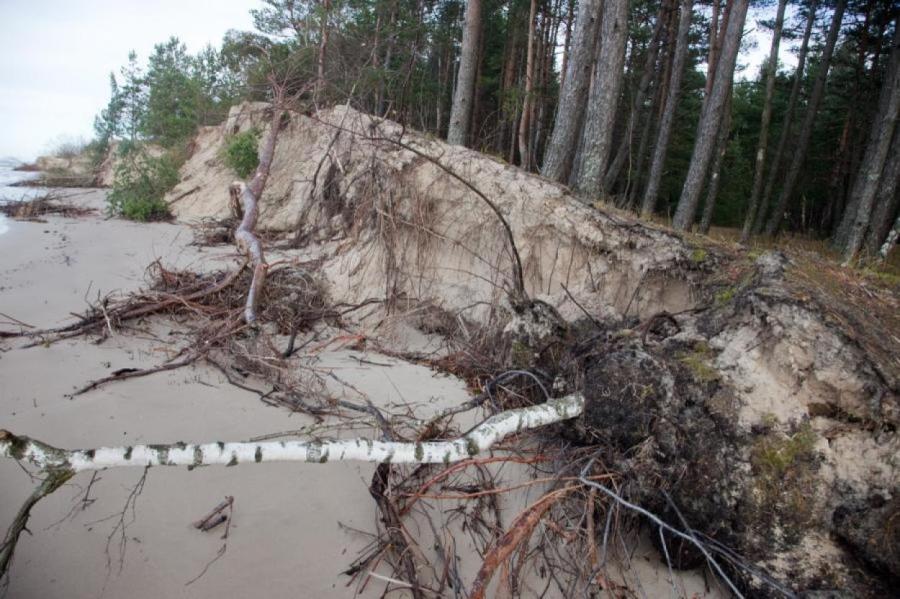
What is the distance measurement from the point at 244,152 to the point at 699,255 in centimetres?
972

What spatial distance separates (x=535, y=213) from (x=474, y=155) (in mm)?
1256

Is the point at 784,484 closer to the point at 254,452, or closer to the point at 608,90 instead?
the point at 254,452

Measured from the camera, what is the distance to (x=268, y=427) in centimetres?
299

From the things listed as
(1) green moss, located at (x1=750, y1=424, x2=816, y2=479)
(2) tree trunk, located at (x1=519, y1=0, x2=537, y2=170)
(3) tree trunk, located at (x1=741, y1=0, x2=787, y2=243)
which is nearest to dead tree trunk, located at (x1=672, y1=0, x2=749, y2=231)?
(3) tree trunk, located at (x1=741, y1=0, x2=787, y2=243)

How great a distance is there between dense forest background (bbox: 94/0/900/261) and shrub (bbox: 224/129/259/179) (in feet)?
3.70

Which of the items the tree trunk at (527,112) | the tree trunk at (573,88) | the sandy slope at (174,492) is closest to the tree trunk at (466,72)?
the tree trunk at (527,112)

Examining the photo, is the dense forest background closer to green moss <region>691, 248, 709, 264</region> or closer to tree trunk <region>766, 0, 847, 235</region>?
tree trunk <region>766, 0, 847, 235</region>

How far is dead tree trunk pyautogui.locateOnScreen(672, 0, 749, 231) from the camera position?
30.8 feet

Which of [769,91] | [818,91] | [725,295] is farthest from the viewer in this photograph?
[818,91]

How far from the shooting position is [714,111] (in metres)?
9.90

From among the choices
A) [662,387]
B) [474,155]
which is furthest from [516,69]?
[662,387]

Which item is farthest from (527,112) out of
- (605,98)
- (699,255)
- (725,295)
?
(725,295)

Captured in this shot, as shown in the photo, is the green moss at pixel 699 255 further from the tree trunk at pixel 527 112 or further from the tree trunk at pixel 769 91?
the tree trunk at pixel 769 91

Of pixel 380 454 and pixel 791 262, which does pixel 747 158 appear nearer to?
pixel 791 262
